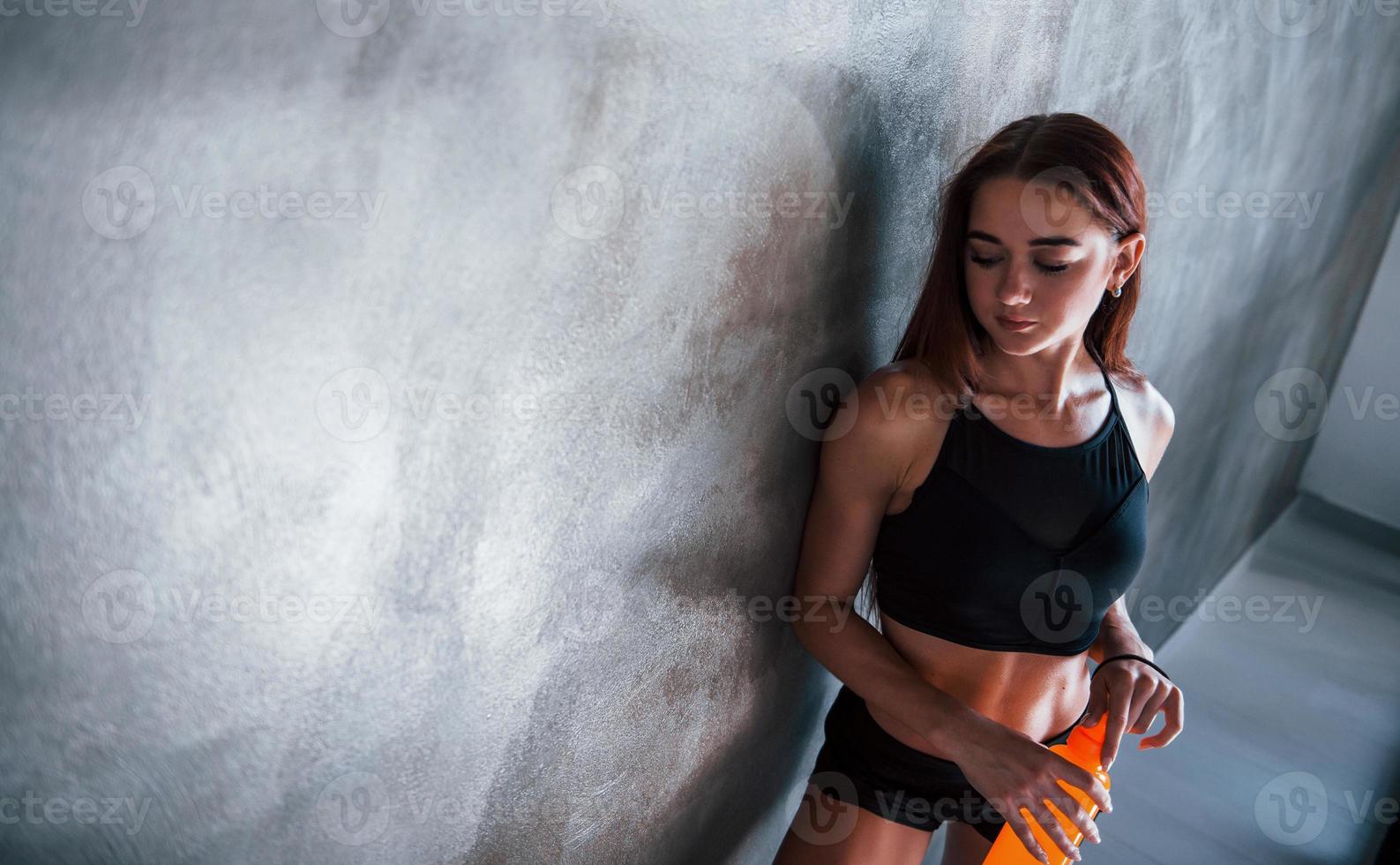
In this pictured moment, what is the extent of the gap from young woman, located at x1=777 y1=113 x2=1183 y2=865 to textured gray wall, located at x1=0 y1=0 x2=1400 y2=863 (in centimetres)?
10

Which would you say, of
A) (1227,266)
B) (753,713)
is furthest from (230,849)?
(1227,266)

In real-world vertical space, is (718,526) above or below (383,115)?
below

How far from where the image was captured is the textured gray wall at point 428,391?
60 cm

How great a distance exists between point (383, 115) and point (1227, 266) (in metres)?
2.74

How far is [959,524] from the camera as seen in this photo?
1339 mm

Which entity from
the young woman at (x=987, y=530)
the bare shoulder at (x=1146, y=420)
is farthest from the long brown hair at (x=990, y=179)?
the bare shoulder at (x=1146, y=420)

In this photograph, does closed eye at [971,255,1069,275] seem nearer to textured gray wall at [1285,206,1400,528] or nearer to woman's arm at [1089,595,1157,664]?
woman's arm at [1089,595,1157,664]

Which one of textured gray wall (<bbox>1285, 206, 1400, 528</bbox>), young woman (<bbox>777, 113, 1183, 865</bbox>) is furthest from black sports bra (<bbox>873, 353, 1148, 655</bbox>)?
textured gray wall (<bbox>1285, 206, 1400, 528</bbox>)

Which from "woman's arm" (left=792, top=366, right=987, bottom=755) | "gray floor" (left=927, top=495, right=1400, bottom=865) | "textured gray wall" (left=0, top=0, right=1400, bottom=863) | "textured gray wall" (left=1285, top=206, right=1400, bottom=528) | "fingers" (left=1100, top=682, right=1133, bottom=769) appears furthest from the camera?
"textured gray wall" (left=1285, top=206, right=1400, bottom=528)

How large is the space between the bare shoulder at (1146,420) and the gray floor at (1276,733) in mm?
924

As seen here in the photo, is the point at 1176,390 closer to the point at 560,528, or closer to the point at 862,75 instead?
the point at 862,75

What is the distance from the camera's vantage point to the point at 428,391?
792mm

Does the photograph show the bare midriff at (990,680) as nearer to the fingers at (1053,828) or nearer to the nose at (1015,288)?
the fingers at (1053,828)

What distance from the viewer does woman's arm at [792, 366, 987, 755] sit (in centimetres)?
128
